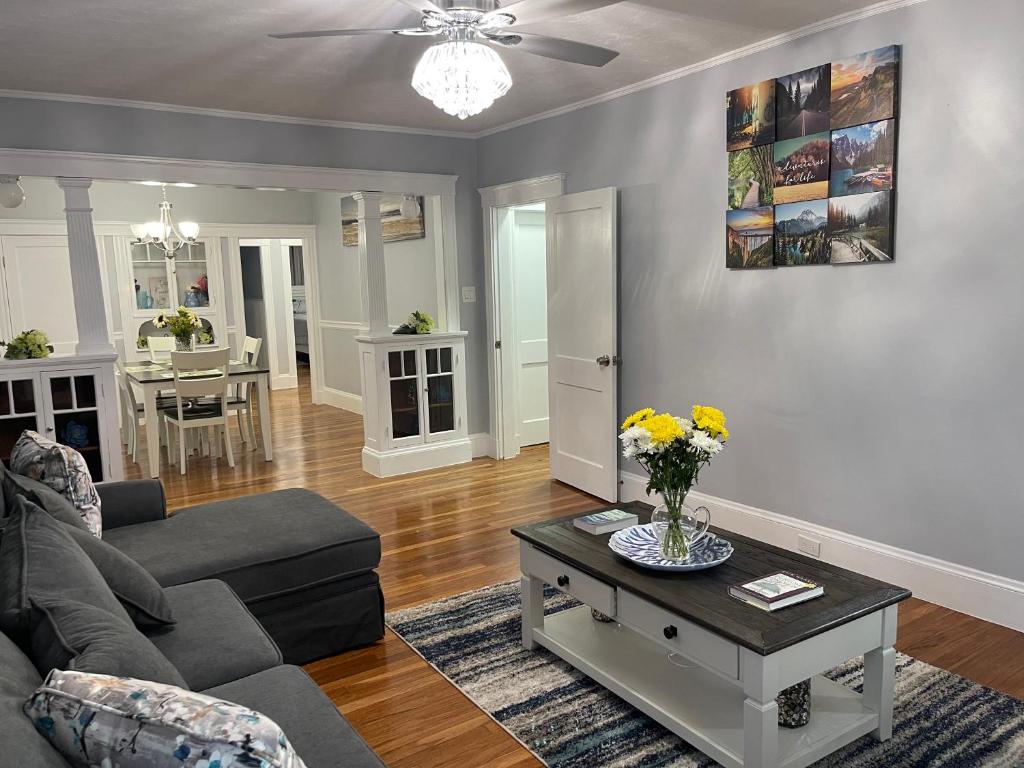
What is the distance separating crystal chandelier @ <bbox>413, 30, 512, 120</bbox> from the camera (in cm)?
255

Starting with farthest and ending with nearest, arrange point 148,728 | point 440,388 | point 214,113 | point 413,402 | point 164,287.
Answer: point 164,287, point 440,388, point 413,402, point 214,113, point 148,728

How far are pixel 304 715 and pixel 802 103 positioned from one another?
336cm

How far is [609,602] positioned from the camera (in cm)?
253

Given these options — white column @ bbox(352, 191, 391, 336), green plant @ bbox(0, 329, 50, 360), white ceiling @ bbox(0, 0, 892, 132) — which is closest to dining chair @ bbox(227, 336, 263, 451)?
white column @ bbox(352, 191, 391, 336)

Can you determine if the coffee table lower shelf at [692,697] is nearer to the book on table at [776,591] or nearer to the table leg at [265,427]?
the book on table at [776,591]

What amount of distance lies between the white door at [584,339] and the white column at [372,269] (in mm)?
1324

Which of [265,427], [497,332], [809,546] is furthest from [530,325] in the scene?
[809,546]

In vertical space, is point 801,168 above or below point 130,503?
above

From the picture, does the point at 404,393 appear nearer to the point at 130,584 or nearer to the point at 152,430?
the point at 152,430

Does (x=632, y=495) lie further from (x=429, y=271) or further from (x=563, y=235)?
(x=429, y=271)

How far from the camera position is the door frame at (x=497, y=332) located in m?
5.99

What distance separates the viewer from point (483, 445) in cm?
635

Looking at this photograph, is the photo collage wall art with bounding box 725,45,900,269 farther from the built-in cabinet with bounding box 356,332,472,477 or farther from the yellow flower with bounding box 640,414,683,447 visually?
the built-in cabinet with bounding box 356,332,472,477

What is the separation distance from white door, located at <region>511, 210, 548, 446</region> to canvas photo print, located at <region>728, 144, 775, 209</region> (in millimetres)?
2427
